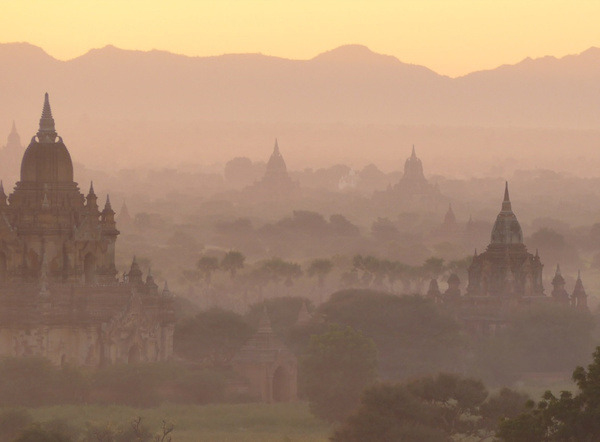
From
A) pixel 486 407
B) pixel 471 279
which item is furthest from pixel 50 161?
pixel 471 279

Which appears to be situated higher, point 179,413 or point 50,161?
point 50,161

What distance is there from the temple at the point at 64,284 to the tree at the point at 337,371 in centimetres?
720

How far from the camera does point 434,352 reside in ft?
334

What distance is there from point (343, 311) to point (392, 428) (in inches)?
1545

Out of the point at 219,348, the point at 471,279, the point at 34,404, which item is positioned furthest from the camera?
the point at 471,279

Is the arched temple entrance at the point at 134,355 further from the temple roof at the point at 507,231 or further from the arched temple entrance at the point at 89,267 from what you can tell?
the temple roof at the point at 507,231

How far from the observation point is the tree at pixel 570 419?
153 ft

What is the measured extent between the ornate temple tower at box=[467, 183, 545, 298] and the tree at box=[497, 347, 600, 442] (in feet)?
233

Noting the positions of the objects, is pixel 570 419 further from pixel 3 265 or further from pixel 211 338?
pixel 211 338

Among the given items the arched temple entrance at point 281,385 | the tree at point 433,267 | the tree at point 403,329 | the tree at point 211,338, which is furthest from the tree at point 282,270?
the arched temple entrance at point 281,385

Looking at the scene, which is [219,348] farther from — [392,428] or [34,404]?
[392,428]

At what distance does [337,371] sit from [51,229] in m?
13.7

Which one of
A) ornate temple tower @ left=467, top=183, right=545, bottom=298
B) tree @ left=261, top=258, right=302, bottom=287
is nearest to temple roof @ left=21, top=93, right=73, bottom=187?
ornate temple tower @ left=467, top=183, right=545, bottom=298

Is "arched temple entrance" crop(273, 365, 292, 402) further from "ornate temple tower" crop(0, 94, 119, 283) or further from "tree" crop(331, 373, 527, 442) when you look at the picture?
"tree" crop(331, 373, 527, 442)
